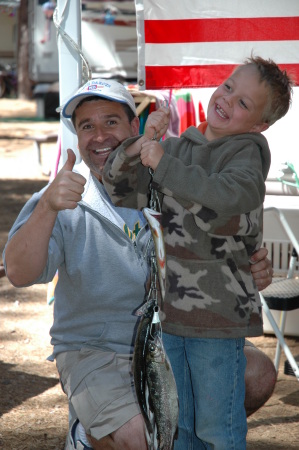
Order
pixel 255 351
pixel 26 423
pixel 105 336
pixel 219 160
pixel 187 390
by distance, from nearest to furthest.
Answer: pixel 219 160 < pixel 187 390 < pixel 105 336 < pixel 255 351 < pixel 26 423

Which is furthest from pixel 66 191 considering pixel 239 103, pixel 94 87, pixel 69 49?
pixel 69 49

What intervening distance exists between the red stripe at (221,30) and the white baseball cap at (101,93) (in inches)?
29.1

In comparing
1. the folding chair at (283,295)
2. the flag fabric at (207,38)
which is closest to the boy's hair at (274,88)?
the flag fabric at (207,38)

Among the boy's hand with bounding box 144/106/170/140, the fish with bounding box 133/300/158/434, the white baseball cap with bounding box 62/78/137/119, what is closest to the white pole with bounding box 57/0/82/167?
the white baseball cap with bounding box 62/78/137/119

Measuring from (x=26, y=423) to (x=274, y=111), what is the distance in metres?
2.27

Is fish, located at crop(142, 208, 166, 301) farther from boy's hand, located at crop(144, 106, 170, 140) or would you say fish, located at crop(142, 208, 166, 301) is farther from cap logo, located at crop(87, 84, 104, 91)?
cap logo, located at crop(87, 84, 104, 91)

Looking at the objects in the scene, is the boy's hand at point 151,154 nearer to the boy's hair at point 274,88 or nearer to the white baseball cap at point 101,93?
the boy's hair at point 274,88

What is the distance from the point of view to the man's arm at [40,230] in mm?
2488

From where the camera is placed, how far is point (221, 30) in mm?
3754

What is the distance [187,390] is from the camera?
8.50 feet

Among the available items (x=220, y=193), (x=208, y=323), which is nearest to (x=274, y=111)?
(x=220, y=193)

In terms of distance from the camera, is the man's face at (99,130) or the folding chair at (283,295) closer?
the man's face at (99,130)

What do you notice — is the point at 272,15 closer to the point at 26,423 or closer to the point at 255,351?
the point at 255,351

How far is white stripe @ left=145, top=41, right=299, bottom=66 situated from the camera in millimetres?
3680
